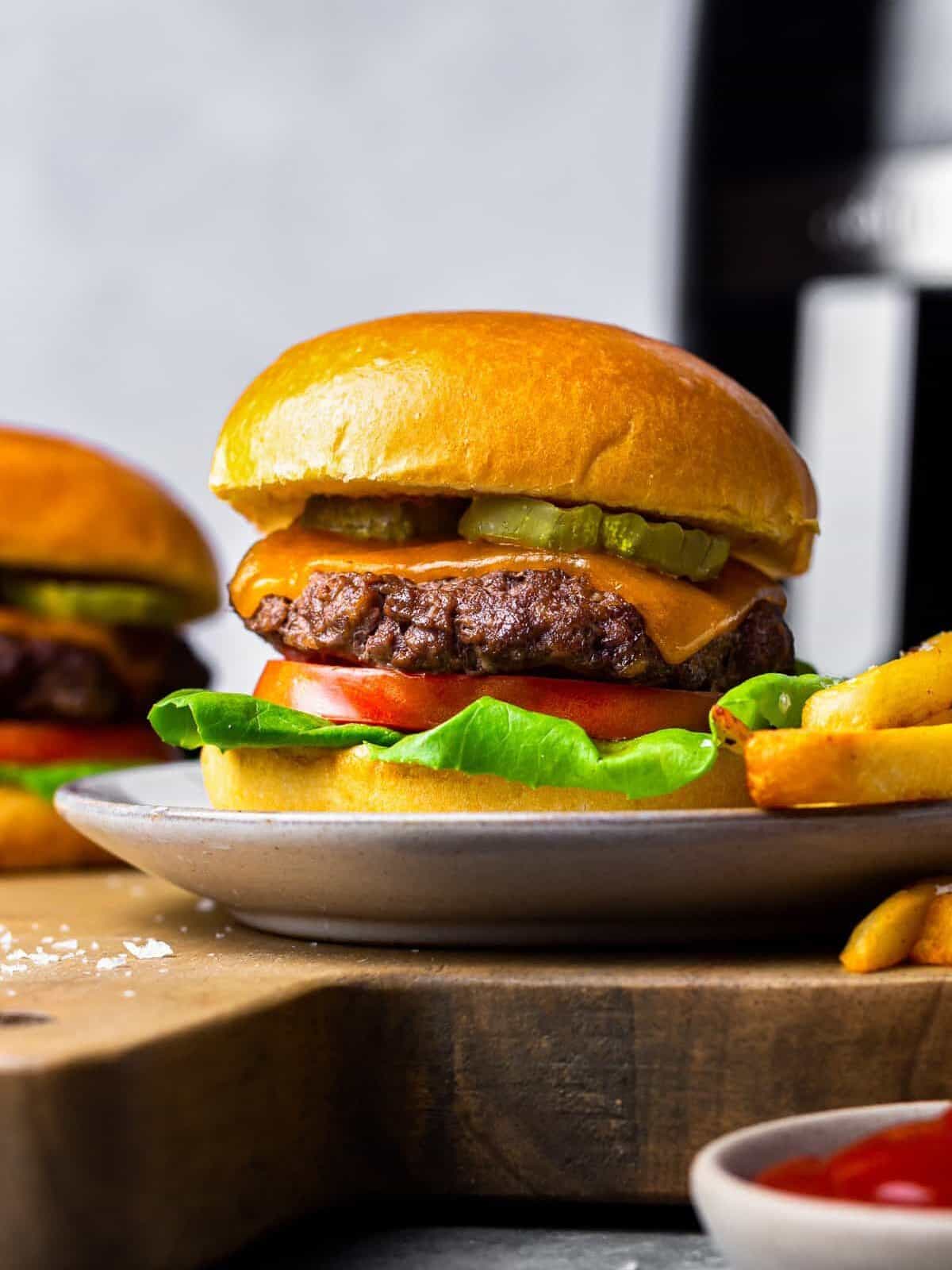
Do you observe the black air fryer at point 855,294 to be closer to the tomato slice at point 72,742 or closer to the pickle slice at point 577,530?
the tomato slice at point 72,742

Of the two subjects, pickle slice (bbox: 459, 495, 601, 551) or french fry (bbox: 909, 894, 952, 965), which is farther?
pickle slice (bbox: 459, 495, 601, 551)

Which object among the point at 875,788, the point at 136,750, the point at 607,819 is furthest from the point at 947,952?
the point at 136,750

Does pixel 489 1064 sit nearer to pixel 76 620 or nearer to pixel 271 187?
pixel 76 620

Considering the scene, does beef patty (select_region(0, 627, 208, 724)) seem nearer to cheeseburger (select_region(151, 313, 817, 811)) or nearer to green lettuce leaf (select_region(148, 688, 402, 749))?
cheeseburger (select_region(151, 313, 817, 811))

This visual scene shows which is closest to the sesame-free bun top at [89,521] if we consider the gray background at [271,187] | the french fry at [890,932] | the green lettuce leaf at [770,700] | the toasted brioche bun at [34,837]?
the toasted brioche bun at [34,837]

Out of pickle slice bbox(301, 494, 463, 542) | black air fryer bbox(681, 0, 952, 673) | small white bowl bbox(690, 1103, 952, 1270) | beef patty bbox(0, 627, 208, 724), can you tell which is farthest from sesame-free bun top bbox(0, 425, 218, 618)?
small white bowl bbox(690, 1103, 952, 1270)

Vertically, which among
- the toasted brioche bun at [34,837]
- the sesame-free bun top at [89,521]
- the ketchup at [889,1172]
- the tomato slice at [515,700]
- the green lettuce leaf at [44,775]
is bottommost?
the toasted brioche bun at [34,837]

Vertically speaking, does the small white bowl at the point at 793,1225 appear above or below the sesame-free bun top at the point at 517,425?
below
